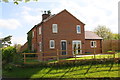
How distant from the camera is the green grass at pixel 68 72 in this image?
1475 cm

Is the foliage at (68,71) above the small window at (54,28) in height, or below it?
below

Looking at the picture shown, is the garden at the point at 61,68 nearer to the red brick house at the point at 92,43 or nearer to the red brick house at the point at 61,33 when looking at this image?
the red brick house at the point at 61,33

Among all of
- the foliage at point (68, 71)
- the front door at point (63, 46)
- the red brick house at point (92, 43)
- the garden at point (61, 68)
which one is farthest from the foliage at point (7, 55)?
the red brick house at point (92, 43)

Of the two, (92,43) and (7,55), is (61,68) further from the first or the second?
(92,43)

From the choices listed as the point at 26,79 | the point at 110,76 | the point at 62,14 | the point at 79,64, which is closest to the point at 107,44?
the point at 62,14

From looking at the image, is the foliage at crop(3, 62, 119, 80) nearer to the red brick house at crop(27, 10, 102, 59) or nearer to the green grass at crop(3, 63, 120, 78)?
the green grass at crop(3, 63, 120, 78)

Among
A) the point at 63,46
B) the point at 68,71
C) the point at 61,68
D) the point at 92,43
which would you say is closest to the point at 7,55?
the point at 61,68

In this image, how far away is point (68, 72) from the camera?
51.9ft

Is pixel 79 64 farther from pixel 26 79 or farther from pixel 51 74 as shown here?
pixel 26 79

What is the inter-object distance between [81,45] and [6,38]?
45.5 ft

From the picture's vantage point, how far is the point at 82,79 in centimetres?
1383

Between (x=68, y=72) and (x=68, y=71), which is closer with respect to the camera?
(x=68, y=72)

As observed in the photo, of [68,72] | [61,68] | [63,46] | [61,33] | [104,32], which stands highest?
[104,32]

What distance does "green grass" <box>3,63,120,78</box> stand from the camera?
14.8m
